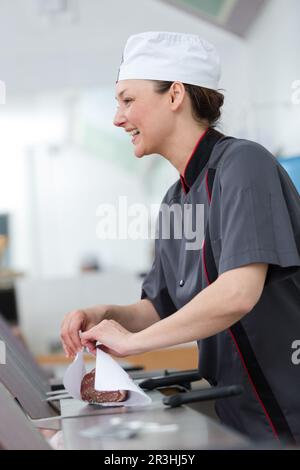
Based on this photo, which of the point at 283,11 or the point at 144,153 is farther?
the point at 283,11

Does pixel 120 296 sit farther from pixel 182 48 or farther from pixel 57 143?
pixel 57 143

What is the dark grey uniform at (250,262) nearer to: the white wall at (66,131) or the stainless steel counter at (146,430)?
the stainless steel counter at (146,430)

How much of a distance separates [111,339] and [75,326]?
0.66 feet

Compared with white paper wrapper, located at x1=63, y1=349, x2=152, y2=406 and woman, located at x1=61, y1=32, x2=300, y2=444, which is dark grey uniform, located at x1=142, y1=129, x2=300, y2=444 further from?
white paper wrapper, located at x1=63, y1=349, x2=152, y2=406

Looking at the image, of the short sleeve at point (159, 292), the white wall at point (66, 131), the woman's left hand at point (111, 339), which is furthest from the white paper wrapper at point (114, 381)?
the white wall at point (66, 131)

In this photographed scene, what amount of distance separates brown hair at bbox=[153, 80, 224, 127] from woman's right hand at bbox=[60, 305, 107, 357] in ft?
1.37

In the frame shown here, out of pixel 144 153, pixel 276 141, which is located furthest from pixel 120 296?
pixel 144 153

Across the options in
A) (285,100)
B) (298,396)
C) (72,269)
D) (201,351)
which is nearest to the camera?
(298,396)

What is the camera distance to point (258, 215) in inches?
46.3

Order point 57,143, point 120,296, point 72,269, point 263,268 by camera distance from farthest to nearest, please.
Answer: point 72,269 < point 57,143 < point 120,296 < point 263,268

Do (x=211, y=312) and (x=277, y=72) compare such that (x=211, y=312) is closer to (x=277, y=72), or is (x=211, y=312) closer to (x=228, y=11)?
(x=228, y=11)

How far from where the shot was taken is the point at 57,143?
1234cm

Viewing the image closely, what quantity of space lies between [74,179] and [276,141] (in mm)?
9174

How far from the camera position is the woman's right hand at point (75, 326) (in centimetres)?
136
